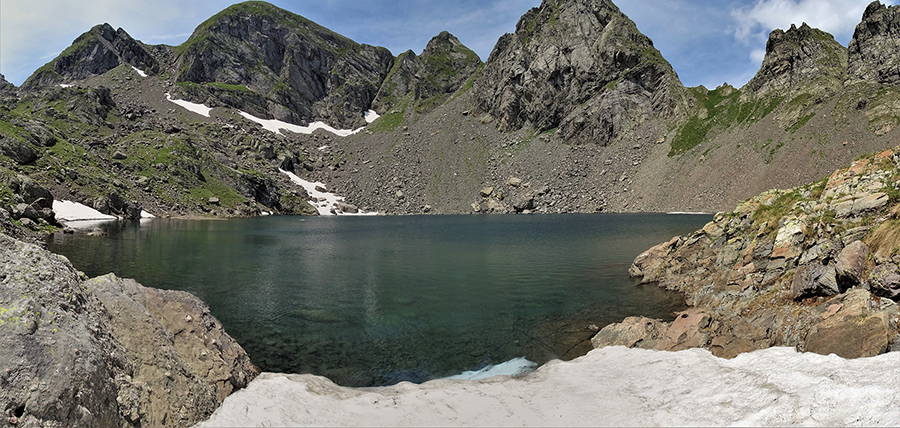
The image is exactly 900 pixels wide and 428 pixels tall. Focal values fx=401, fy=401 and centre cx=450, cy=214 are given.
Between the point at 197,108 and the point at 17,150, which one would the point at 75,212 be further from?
the point at 197,108

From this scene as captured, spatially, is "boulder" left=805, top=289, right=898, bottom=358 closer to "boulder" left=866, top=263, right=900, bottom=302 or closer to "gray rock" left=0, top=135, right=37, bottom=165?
"boulder" left=866, top=263, right=900, bottom=302

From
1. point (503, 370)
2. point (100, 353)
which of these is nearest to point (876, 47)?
point (503, 370)

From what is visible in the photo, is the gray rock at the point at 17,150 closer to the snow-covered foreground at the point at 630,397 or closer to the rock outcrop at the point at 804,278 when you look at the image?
the snow-covered foreground at the point at 630,397

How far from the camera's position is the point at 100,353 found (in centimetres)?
860

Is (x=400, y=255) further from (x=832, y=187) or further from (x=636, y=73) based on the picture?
(x=636, y=73)

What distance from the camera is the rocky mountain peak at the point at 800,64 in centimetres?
11306

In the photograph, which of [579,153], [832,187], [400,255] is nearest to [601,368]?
[832,187]

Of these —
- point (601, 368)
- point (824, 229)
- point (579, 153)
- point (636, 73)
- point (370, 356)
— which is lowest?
point (370, 356)

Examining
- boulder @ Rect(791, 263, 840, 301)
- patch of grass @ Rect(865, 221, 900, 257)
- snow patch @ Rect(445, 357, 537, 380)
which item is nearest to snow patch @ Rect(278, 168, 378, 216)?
snow patch @ Rect(445, 357, 537, 380)

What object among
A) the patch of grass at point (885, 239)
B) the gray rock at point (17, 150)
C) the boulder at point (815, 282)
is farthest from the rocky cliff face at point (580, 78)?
the boulder at point (815, 282)

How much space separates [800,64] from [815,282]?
5844 inches

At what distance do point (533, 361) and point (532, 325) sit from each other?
194 inches

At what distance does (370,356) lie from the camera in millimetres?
18328

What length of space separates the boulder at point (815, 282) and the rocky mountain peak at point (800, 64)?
436 feet
